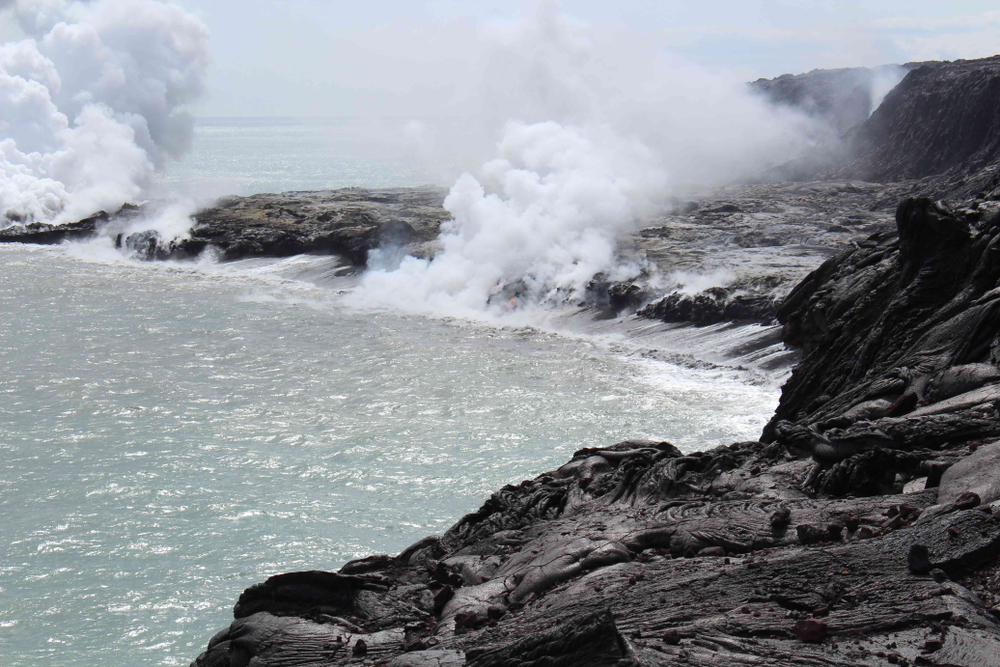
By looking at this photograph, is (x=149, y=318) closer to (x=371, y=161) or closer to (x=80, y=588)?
Result: (x=80, y=588)

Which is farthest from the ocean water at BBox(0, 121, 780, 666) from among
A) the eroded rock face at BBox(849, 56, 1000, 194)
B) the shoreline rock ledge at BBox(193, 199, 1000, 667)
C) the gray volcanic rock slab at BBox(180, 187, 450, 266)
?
the eroded rock face at BBox(849, 56, 1000, 194)

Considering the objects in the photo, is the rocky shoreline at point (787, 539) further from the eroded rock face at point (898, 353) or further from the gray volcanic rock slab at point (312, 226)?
the gray volcanic rock slab at point (312, 226)

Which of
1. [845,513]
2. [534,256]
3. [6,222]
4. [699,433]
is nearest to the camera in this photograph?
[845,513]

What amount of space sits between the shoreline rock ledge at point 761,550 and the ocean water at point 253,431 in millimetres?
5320

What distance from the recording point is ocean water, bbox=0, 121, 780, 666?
1838cm

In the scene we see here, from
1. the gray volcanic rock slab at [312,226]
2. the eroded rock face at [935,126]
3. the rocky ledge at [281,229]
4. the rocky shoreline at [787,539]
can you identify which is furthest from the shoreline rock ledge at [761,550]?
the eroded rock face at [935,126]

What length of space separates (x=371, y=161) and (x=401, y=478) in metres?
149

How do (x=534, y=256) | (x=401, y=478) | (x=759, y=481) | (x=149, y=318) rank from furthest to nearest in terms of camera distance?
1. (x=534, y=256)
2. (x=149, y=318)
3. (x=401, y=478)
4. (x=759, y=481)

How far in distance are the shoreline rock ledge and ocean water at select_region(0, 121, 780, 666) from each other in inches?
209

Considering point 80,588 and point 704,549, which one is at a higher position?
point 704,549

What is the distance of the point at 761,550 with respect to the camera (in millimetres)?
11273

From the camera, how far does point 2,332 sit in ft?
129

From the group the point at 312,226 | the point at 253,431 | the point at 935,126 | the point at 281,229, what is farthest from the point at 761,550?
the point at 935,126

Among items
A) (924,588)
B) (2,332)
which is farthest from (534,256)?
(924,588)
